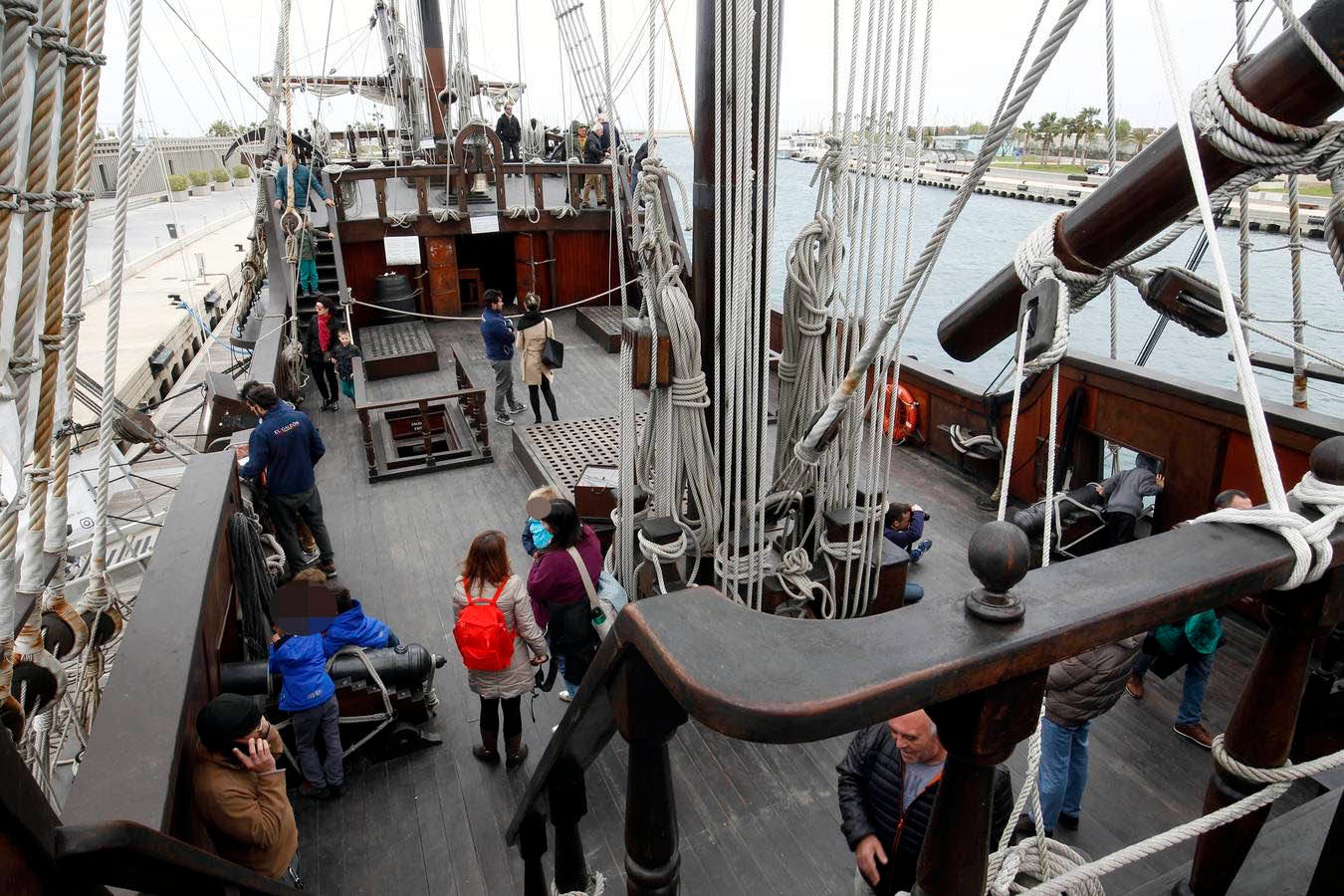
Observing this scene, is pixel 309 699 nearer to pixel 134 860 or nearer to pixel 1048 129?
pixel 134 860

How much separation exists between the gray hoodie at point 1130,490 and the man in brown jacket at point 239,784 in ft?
12.7

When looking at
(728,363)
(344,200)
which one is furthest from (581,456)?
(344,200)

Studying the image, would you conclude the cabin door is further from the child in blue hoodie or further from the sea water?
the child in blue hoodie

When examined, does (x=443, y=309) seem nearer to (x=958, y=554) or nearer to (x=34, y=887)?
(x=958, y=554)

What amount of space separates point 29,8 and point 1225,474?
4.70 meters

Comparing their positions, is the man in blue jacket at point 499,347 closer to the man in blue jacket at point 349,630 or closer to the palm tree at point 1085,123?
the man in blue jacket at point 349,630

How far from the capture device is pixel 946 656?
698 mm

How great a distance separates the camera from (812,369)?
3434 mm

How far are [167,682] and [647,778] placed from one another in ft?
5.94

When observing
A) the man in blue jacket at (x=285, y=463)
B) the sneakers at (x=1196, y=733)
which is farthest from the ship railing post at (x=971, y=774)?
the man in blue jacket at (x=285, y=463)

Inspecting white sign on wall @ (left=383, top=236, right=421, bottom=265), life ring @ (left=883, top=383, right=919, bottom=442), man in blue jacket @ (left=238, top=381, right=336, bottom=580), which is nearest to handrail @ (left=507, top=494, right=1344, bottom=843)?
man in blue jacket @ (left=238, top=381, right=336, bottom=580)

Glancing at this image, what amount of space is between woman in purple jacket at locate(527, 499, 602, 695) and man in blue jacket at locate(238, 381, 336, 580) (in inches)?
77.3

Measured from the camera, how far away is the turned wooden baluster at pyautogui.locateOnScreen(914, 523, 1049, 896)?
0.73m

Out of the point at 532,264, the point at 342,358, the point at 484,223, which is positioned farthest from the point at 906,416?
the point at 484,223
